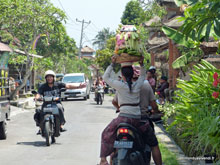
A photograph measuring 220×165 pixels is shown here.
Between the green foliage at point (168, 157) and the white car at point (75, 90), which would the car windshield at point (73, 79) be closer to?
the white car at point (75, 90)

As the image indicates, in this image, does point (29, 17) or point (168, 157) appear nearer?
point (168, 157)

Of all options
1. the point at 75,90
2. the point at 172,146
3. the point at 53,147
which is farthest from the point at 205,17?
the point at 75,90

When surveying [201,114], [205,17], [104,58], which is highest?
[104,58]

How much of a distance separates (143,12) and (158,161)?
13710mm

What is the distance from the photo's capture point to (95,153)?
9891 millimetres

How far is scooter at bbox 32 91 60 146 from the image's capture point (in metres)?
11.1

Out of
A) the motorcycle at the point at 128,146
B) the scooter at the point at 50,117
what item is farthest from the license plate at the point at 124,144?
the scooter at the point at 50,117

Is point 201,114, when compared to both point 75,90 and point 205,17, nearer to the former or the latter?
point 205,17

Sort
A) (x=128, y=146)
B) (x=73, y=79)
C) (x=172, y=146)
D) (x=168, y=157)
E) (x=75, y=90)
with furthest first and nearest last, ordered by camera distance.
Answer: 1. (x=73, y=79)
2. (x=75, y=90)
3. (x=172, y=146)
4. (x=168, y=157)
5. (x=128, y=146)

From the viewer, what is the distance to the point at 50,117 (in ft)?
37.0

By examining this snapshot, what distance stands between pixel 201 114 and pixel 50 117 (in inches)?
201

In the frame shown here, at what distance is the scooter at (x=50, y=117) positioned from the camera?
11.1 meters

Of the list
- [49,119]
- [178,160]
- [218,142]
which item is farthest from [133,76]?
[49,119]

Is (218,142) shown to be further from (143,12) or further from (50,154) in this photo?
(143,12)
